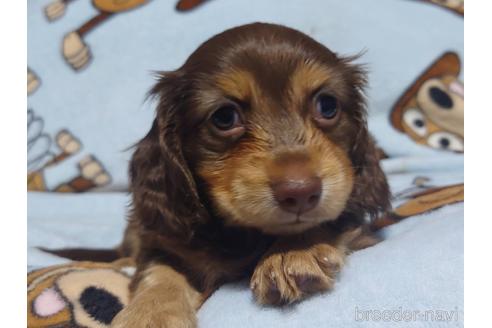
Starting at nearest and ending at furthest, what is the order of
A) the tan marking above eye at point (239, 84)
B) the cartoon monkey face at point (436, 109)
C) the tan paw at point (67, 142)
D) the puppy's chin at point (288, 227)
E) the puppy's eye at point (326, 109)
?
the puppy's chin at point (288, 227) < the tan marking above eye at point (239, 84) < the puppy's eye at point (326, 109) < the cartoon monkey face at point (436, 109) < the tan paw at point (67, 142)

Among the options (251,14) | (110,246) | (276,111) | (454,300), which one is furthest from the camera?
(251,14)

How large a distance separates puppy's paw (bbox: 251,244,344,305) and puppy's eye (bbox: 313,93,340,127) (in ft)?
1.64

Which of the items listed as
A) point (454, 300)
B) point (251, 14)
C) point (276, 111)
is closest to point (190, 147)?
point (276, 111)

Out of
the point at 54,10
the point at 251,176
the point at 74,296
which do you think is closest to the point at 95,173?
the point at 54,10

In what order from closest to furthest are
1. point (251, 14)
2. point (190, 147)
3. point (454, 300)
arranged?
point (454, 300), point (190, 147), point (251, 14)

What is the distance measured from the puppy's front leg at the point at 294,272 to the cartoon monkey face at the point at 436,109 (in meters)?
2.40

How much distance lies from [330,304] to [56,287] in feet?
3.52

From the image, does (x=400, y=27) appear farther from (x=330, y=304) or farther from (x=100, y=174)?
(x=330, y=304)

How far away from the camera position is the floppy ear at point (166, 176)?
205 centimetres

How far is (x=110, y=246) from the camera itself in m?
3.27

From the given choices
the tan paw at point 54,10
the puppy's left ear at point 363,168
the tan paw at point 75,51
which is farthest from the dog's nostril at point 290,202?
the tan paw at point 54,10

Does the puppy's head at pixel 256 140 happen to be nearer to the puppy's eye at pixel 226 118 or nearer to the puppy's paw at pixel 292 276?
the puppy's eye at pixel 226 118

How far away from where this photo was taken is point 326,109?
82.4 inches

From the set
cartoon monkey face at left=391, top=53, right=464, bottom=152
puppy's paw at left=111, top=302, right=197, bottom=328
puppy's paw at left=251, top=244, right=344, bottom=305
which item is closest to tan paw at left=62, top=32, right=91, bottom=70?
cartoon monkey face at left=391, top=53, right=464, bottom=152
